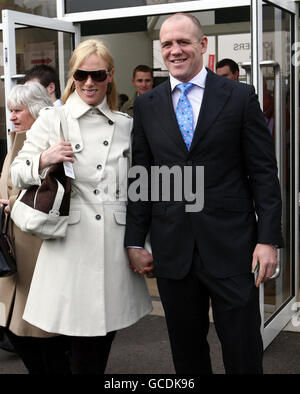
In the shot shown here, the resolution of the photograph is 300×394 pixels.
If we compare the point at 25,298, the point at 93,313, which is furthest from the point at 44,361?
the point at 93,313

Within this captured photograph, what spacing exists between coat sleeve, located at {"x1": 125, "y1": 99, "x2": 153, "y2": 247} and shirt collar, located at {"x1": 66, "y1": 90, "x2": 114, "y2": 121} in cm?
15

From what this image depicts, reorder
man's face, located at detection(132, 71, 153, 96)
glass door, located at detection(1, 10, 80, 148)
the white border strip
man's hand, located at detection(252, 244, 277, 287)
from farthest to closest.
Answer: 1. man's face, located at detection(132, 71, 153, 96)
2. the white border strip
3. glass door, located at detection(1, 10, 80, 148)
4. man's hand, located at detection(252, 244, 277, 287)

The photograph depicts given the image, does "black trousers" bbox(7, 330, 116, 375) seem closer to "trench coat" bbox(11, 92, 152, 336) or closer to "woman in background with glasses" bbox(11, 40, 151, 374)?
"woman in background with glasses" bbox(11, 40, 151, 374)

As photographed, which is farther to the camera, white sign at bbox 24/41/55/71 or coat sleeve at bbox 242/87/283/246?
white sign at bbox 24/41/55/71

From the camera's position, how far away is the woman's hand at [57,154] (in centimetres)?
256

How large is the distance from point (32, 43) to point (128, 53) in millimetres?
2287

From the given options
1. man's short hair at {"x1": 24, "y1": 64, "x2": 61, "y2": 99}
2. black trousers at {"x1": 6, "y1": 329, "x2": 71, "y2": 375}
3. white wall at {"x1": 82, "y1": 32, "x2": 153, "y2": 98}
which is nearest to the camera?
black trousers at {"x1": 6, "y1": 329, "x2": 71, "y2": 375}

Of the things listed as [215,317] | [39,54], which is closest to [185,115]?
[215,317]

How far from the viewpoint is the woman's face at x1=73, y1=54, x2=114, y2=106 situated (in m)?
2.68

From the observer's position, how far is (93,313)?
8.87 feet

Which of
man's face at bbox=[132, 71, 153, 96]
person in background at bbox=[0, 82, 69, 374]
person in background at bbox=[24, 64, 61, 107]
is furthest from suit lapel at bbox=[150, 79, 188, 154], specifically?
man's face at bbox=[132, 71, 153, 96]

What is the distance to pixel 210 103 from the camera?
258 cm

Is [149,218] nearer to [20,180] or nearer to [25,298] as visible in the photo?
[20,180]

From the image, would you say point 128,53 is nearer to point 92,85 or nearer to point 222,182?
point 92,85
